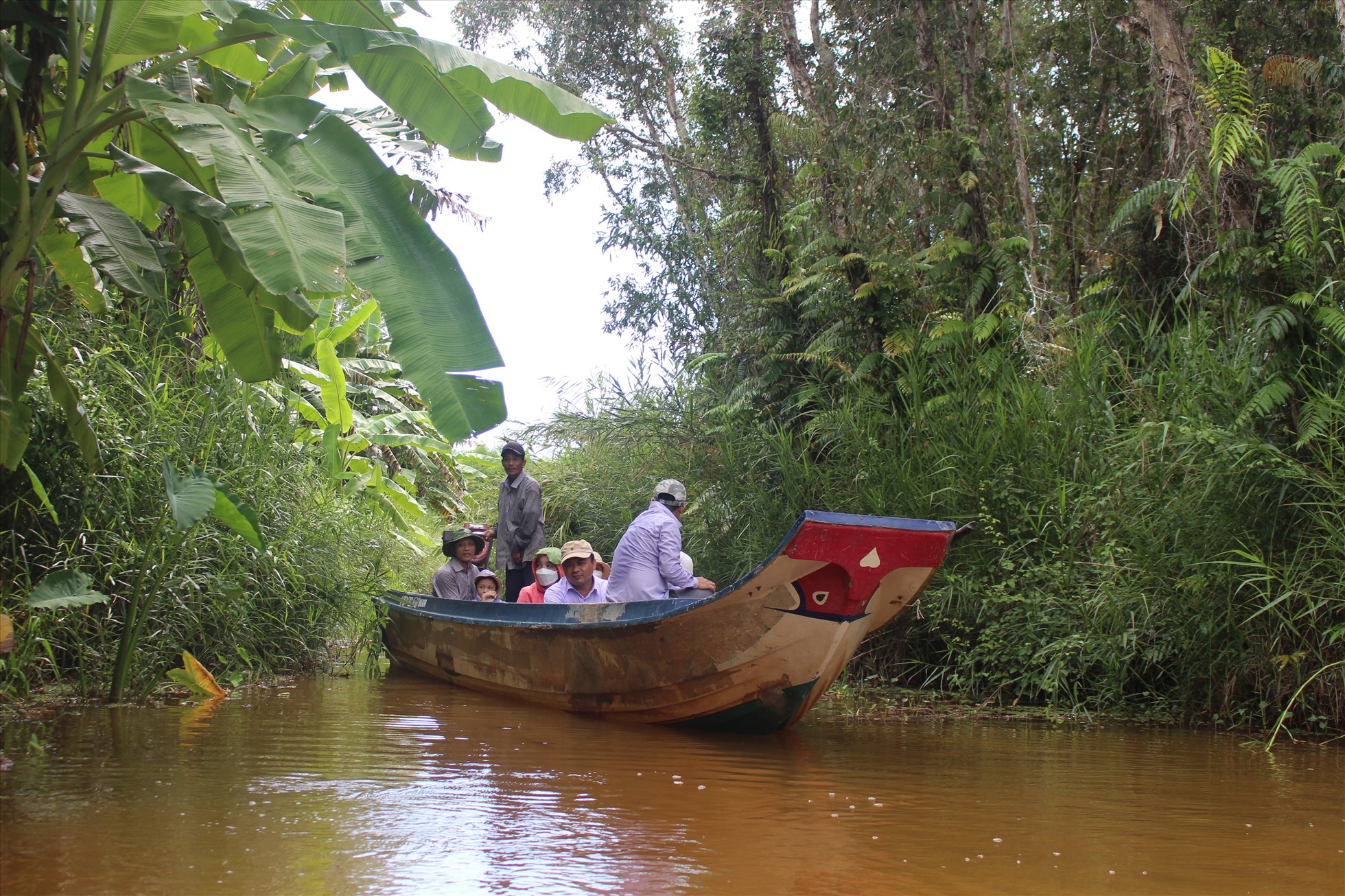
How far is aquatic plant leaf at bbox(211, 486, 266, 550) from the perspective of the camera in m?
5.36

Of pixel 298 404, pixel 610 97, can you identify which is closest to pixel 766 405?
pixel 298 404

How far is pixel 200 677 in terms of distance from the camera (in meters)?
5.87

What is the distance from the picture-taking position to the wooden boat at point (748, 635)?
5066 mm

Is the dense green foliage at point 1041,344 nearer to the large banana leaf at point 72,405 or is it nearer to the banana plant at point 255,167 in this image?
the banana plant at point 255,167

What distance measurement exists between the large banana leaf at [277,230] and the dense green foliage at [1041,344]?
14.8 feet

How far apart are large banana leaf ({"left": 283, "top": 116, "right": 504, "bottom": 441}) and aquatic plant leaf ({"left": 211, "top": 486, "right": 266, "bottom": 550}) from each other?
2.28 m

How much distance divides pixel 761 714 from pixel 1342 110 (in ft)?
19.9

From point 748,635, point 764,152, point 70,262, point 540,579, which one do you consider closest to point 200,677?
point 70,262

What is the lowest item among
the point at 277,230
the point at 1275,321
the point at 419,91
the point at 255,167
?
the point at 277,230

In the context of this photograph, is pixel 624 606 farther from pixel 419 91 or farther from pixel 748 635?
pixel 419 91

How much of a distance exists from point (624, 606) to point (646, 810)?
7.84ft

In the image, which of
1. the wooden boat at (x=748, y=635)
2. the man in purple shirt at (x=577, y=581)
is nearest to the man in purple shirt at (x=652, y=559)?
the wooden boat at (x=748, y=635)

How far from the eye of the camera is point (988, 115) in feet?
32.0

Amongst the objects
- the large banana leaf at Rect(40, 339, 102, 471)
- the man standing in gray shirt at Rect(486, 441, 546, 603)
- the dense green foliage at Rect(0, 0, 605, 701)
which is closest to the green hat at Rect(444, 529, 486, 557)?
the man standing in gray shirt at Rect(486, 441, 546, 603)
